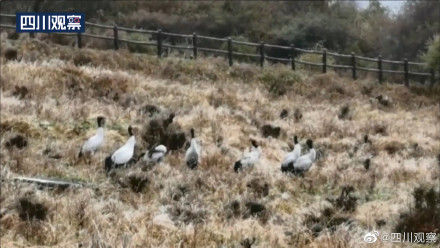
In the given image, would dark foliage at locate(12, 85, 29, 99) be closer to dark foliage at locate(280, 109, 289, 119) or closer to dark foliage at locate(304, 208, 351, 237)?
dark foliage at locate(280, 109, 289, 119)

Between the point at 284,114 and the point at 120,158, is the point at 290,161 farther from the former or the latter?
the point at 284,114

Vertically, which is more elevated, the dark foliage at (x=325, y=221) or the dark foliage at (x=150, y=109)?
the dark foliage at (x=150, y=109)

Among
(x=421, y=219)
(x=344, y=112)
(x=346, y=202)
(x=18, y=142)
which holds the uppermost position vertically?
(x=18, y=142)

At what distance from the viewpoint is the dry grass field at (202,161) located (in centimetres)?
646

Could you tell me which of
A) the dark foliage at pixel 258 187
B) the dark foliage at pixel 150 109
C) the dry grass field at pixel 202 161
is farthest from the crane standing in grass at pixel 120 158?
the dark foliage at pixel 150 109

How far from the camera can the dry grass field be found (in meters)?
6.46

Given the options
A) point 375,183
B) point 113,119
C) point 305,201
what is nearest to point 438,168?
point 375,183

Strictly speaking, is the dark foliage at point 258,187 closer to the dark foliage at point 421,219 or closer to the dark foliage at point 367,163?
the dark foliage at point 421,219

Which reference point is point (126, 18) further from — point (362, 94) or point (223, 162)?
point (223, 162)

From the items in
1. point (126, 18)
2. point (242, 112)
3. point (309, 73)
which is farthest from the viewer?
point (126, 18)

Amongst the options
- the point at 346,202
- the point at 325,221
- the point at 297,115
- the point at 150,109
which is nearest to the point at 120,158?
the point at 325,221

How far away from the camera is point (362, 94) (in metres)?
21.7

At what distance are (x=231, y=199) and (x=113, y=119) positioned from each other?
4660mm

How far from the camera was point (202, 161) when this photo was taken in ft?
34.4
